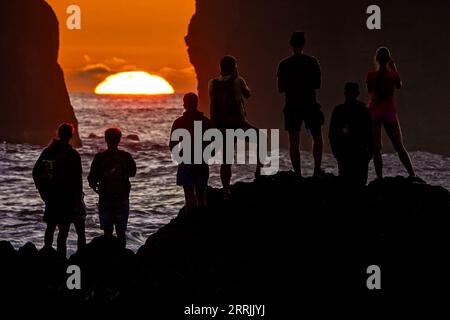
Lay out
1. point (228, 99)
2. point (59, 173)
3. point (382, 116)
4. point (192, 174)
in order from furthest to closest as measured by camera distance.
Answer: point (382, 116) < point (192, 174) < point (228, 99) < point (59, 173)

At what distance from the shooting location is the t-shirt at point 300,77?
10.4 meters

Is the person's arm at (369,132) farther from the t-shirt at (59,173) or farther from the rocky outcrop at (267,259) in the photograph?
the t-shirt at (59,173)

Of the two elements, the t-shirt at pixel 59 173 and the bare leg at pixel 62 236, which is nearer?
the t-shirt at pixel 59 173

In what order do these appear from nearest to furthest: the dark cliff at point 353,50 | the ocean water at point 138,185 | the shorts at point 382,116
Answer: the shorts at point 382,116
the ocean water at point 138,185
the dark cliff at point 353,50

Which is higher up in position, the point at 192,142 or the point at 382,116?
the point at 382,116

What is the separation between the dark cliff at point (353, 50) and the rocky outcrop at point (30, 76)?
17.2 meters

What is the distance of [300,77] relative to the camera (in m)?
10.4

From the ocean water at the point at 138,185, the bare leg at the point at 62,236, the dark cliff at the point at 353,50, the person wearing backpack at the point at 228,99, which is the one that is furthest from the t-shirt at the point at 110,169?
the dark cliff at the point at 353,50

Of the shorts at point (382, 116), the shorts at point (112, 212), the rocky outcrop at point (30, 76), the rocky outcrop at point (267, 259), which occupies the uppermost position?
the rocky outcrop at point (30, 76)

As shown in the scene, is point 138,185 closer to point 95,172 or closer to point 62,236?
point 62,236

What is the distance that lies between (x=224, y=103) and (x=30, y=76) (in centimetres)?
5850

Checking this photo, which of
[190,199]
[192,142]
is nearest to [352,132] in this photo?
[192,142]

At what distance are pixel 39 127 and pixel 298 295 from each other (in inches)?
2360

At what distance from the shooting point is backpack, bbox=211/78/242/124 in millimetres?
10055
